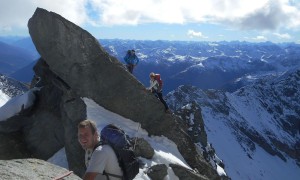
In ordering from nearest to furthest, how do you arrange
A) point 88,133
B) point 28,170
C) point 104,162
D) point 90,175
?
point 90,175
point 104,162
point 88,133
point 28,170

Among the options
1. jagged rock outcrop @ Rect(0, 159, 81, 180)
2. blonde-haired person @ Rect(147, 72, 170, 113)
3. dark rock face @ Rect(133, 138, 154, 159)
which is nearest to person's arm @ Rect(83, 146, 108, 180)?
jagged rock outcrop @ Rect(0, 159, 81, 180)

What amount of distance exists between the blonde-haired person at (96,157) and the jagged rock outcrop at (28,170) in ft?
7.85

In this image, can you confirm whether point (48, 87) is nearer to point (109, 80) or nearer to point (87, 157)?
point (109, 80)

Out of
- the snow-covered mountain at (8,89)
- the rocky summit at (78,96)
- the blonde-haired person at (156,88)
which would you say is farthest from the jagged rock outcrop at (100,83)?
the snow-covered mountain at (8,89)

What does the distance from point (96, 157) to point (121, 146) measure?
0.58m

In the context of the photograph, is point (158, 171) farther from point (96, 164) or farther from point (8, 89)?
point (8, 89)

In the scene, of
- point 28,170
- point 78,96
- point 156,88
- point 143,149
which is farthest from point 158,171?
point 28,170

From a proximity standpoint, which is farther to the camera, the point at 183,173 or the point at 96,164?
the point at 183,173

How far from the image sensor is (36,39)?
95.6 ft

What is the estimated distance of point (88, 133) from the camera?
815cm

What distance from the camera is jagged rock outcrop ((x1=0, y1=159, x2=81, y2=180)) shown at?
9688 millimetres

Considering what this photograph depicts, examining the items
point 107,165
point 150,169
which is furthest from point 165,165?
point 107,165

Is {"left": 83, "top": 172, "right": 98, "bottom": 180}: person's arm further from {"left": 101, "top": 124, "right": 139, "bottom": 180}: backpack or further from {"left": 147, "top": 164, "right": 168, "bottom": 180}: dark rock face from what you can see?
{"left": 147, "top": 164, "right": 168, "bottom": 180}: dark rock face

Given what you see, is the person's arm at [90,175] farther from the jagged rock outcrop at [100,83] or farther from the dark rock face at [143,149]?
the jagged rock outcrop at [100,83]
